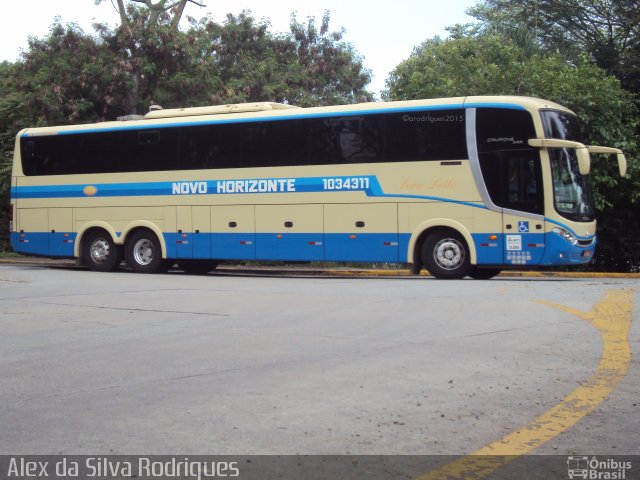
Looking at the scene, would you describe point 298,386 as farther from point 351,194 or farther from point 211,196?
point 211,196

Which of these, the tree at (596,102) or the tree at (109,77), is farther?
the tree at (109,77)

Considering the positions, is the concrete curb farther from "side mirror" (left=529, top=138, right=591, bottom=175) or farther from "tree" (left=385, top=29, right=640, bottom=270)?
"side mirror" (left=529, top=138, right=591, bottom=175)

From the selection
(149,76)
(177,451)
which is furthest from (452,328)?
(149,76)

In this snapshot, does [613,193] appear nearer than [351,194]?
No

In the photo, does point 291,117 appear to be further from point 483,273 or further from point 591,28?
point 591,28

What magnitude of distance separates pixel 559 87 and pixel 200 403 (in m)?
19.8

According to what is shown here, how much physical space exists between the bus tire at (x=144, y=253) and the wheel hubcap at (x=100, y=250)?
0.56 m

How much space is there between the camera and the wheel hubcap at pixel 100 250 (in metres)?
22.1

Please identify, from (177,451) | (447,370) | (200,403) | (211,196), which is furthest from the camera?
(211,196)

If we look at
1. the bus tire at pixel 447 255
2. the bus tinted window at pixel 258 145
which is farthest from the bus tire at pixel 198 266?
the bus tire at pixel 447 255

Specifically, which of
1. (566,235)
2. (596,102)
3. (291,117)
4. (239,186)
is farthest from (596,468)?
(596,102)

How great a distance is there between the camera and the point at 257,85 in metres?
35.4

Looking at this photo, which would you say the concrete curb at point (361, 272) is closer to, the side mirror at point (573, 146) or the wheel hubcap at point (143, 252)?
the wheel hubcap at point (143, 252)

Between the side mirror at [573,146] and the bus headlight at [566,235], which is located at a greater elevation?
the side mirror at [573,146]
